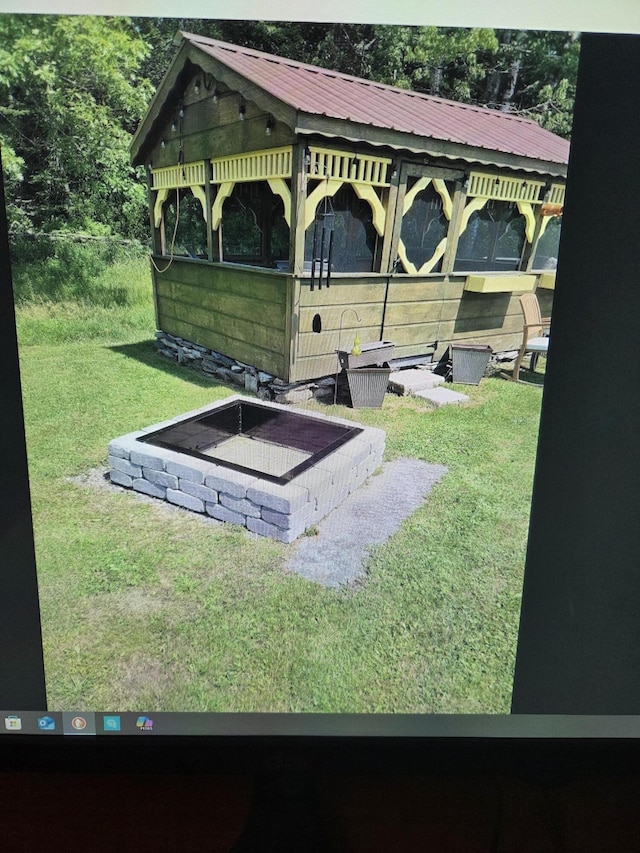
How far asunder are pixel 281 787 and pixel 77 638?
1.22 feet

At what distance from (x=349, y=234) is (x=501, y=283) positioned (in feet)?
0.85

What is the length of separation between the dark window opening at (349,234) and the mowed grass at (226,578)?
27 centimetres

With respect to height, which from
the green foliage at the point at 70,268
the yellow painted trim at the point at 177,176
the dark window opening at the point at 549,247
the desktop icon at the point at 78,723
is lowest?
the desktop icon at the point at 78,723

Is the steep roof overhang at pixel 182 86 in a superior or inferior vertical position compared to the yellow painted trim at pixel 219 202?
superior

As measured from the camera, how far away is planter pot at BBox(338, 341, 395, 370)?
0.79 m

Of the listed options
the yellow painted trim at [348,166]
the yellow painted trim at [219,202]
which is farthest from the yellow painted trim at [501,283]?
the yellow painted trim at [219,202]

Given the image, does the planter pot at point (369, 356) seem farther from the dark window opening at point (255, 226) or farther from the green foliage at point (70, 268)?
the green foliage at point (70, 268)

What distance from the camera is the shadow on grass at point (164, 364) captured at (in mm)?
782

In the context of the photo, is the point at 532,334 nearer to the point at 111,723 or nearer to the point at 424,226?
the point at 424,226

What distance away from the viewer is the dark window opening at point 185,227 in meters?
0.73

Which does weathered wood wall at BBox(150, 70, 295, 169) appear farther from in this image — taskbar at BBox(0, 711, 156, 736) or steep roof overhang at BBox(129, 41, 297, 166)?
taskbar at BBox(0, 711, 156, 736)

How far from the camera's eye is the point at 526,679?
78 centimetres

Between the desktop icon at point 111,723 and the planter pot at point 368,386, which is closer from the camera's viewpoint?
the desktop icon at point 111,723

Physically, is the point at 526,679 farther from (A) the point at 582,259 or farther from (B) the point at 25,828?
(B) the point at 25,828
